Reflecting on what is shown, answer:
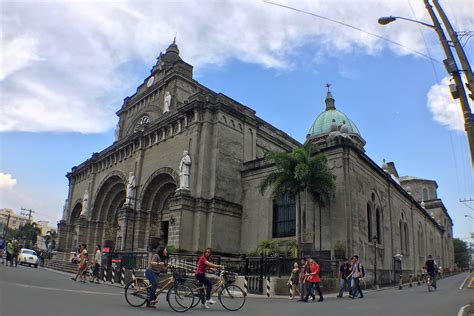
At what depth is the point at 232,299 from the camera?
10594mm

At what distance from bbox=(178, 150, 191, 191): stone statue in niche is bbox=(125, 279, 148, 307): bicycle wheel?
1665 cm

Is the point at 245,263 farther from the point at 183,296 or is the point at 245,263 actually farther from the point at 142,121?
the point at 142,121

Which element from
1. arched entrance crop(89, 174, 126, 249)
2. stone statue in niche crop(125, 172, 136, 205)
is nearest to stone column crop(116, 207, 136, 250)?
stone statue in niche crop(125, 172, 136, 205)

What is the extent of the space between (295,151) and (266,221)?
7.28 meters

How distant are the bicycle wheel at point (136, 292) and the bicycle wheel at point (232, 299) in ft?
6.94

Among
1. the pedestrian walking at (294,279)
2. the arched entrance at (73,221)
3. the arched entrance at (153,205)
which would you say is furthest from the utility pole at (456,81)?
the arched entrance at (73,221)

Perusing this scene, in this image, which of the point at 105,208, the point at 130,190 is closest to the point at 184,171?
the point at 130,190

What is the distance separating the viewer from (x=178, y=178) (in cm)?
2953

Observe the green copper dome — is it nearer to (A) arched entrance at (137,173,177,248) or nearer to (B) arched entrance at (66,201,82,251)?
(A) arched entrance at (137,173,177,248)

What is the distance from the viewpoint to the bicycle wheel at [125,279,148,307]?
32.9 ft

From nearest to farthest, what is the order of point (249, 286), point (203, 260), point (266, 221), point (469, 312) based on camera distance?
point (469, 312)
point (203, 260)
point (249, 286)
point (266, 221)

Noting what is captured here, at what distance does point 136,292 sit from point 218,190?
704 inches

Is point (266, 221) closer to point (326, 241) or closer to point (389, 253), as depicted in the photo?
point (326, 241)

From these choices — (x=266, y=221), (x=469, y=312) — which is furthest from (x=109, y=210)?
(x=469, y=312)
